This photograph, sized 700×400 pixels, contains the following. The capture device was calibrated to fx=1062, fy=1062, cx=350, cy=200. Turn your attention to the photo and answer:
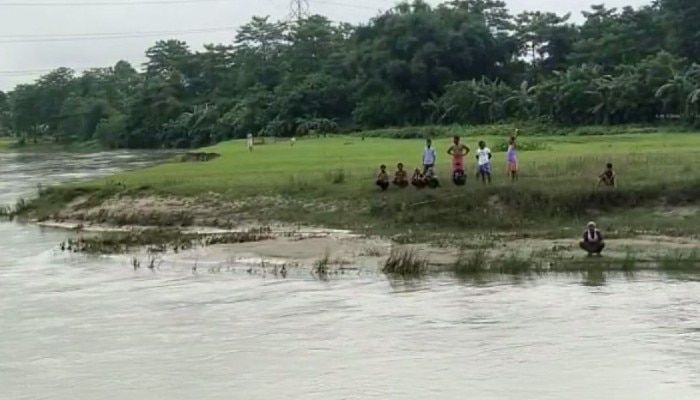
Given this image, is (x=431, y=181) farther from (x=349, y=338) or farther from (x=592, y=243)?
(x=349, y=338)

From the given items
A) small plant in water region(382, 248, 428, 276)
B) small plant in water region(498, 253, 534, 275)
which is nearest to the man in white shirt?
small plant in water region(382, 248, 428, 276)

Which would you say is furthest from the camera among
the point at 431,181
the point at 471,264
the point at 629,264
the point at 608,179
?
the point at 431,181

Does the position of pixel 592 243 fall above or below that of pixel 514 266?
above

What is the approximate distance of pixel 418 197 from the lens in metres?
33.0

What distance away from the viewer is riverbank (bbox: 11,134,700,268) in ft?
97.0

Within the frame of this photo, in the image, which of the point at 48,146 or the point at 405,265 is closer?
the point at 405,265

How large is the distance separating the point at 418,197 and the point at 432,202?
0.68m

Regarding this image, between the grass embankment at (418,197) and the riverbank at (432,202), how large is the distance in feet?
0.12

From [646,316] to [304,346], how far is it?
6317 mm

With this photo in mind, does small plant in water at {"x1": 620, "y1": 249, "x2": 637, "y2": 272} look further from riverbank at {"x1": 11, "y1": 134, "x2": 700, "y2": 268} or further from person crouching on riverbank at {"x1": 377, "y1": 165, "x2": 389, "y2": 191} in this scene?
person crouching on riverbank at {"x1": 377, "y1": 165, "x2": 389, "y2": 191}

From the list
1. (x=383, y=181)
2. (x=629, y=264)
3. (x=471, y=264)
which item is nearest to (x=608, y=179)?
(x=383, y=181)

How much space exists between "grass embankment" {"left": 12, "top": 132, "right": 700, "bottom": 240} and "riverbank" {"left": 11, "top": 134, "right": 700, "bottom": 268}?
0.04 meters

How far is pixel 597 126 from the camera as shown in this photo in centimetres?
7262

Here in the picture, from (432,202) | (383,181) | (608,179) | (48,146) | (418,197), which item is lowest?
(48,146)
